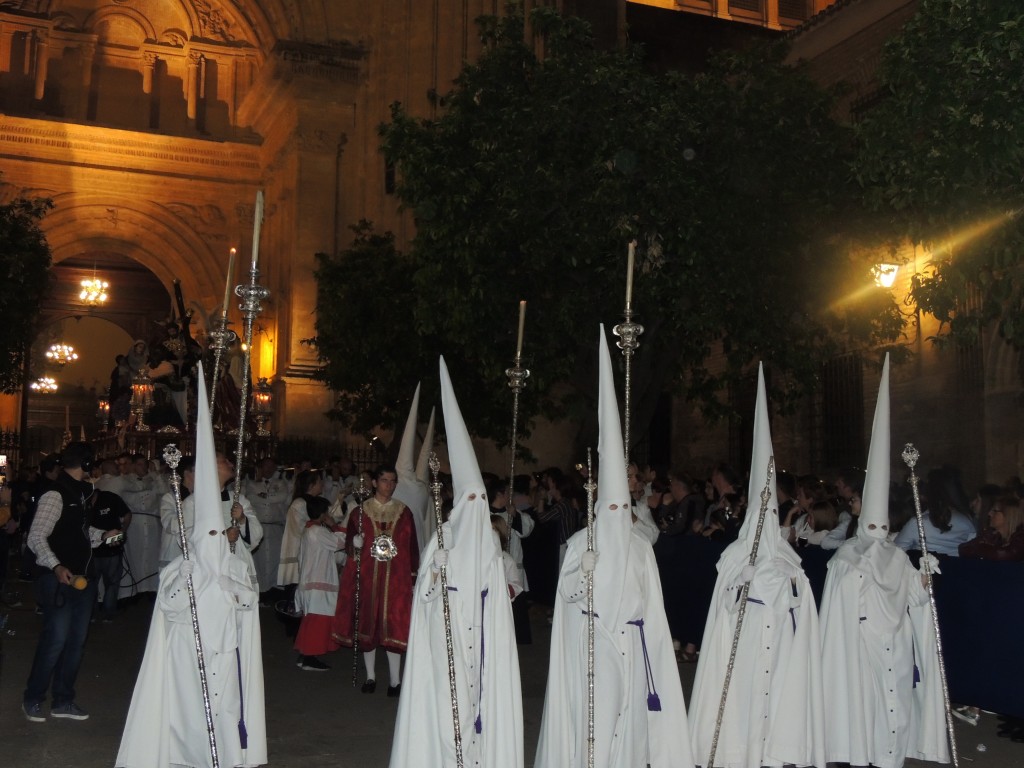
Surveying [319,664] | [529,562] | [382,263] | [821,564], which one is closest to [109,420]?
[382,263]

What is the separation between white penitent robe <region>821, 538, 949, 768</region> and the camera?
25.1 feet

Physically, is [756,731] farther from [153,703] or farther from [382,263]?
[382,263]

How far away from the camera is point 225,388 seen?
25578mm

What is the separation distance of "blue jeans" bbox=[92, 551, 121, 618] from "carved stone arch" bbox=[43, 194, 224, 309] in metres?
18.0

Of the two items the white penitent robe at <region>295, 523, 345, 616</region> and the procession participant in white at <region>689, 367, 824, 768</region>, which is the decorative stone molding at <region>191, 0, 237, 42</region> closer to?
the white penitent robe at <region>295, 523, 345, 616</region>

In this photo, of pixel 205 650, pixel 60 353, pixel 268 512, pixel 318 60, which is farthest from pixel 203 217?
pixel 205 650

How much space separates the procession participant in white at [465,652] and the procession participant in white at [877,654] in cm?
227

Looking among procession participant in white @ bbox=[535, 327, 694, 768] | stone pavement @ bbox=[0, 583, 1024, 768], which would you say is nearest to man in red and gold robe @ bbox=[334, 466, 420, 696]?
stone pavement @ bbox=[0, 583, 1024, 768]

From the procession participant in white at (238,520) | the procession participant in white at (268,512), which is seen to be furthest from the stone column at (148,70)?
the procession participant in white at (238,520)

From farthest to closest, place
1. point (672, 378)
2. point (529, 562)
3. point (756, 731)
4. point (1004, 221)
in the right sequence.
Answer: point (672, 378)
point (529, 562)
point (1004, 221)
point (756, 731)

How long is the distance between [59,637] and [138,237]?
25.0 m

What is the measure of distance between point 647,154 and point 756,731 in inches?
291

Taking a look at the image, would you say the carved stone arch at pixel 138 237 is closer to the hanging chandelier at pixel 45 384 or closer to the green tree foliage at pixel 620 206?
the hanging chandelier at pixel 45 384

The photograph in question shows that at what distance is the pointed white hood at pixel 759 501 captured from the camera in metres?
7.48
